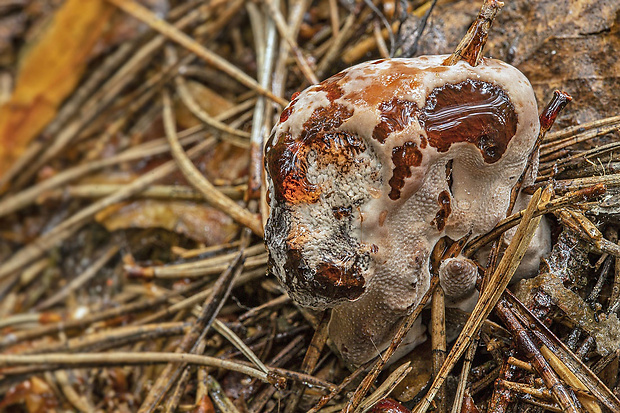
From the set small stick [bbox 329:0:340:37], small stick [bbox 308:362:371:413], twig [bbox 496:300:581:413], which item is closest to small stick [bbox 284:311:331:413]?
small stick [bbox 308:362:371:413]

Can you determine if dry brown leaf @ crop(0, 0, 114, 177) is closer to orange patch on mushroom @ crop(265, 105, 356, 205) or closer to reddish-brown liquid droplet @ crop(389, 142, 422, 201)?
orange patch on mushroom @ crop(265, 105, 356, 205)

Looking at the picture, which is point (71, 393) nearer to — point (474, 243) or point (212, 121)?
point (212, 121)

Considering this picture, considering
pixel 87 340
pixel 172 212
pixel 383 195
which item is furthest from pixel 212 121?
pixel 383 195

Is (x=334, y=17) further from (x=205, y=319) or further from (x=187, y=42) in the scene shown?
(x=205, y=319)

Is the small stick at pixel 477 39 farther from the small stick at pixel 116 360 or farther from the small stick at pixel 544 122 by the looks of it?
the small stick at pixel 116 360

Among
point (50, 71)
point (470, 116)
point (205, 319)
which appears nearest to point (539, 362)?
point (470, 116)

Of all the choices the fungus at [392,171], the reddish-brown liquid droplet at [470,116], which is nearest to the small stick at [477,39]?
the fungus at [392,171]
